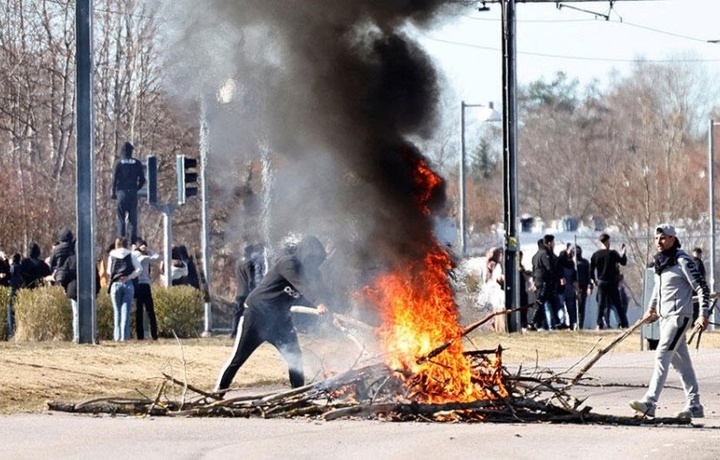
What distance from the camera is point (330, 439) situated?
474 inches

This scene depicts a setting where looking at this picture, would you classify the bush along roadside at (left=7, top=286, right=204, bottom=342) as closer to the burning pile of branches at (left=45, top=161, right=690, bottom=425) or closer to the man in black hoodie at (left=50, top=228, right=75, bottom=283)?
the man in black hoodie at (left=50, top=228, right=75, bottom=283)

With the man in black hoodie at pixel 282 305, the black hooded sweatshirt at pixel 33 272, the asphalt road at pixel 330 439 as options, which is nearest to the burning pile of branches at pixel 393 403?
the asphalt road at pixel 330 439

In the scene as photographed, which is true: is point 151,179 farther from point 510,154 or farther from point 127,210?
point 510,154

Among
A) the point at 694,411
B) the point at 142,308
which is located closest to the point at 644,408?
the point at 694,411

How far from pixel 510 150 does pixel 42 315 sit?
8863 mm

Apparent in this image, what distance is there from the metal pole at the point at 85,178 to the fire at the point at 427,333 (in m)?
7.51

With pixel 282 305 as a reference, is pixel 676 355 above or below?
below

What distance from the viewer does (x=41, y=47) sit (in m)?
36.3

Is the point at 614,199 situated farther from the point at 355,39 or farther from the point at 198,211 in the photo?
the point at 355,39

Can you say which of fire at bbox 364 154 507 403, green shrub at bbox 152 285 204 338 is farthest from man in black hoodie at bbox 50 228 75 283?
fire at bbox 364 154 507 403

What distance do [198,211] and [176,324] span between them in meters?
13.9

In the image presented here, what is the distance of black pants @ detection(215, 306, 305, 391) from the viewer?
14945 mm

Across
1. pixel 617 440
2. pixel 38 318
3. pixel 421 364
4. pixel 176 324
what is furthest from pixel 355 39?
pixel 176 324

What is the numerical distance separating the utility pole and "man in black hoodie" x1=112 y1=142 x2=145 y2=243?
619 cm
